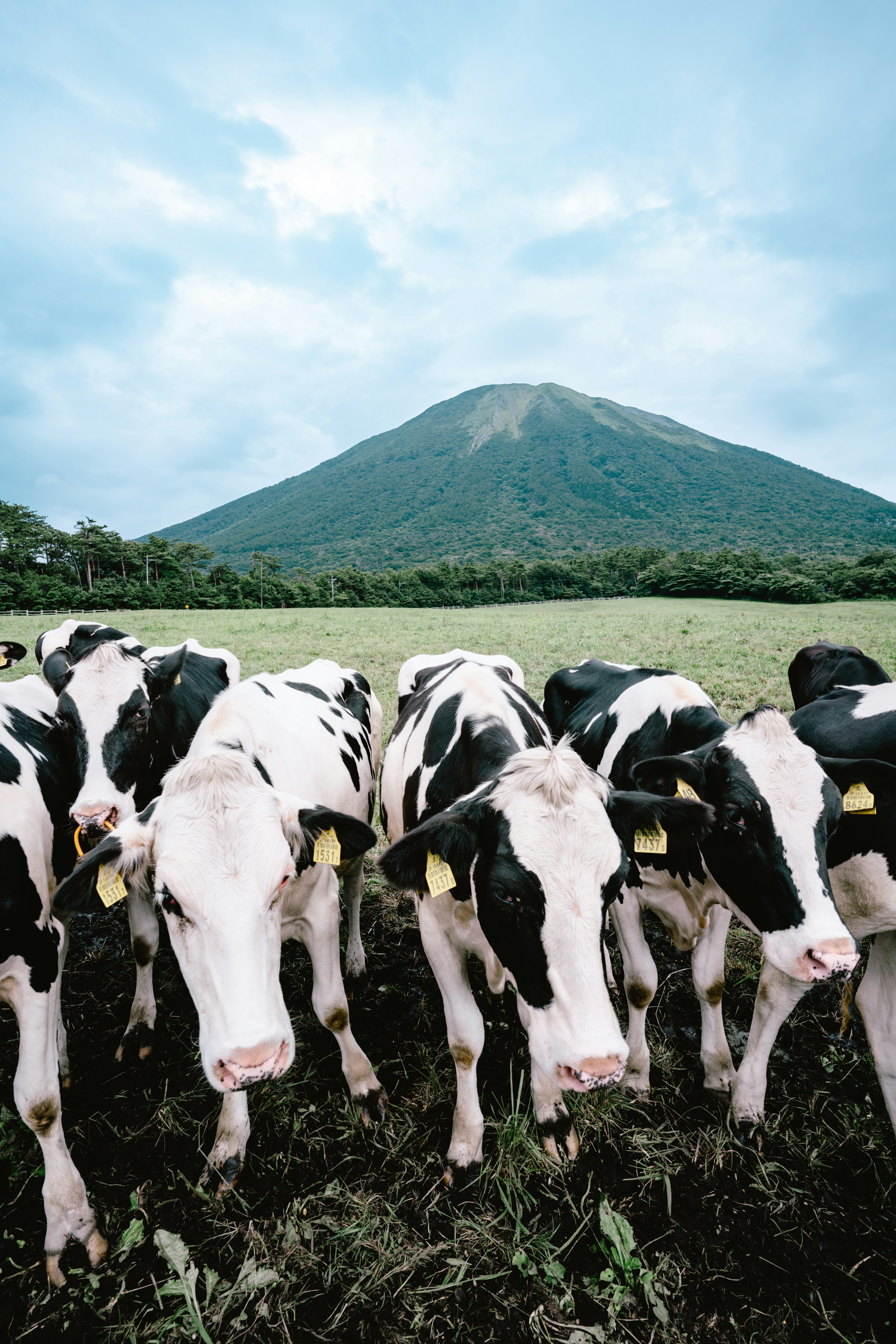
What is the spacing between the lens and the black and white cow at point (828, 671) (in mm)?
5926

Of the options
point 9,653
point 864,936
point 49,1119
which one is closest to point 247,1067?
point 49,1119

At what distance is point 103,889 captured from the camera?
231 centimetres

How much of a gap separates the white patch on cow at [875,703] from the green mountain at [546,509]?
122m

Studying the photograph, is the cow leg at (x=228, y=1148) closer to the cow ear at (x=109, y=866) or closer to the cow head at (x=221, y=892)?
the cow head at (x=221, y=892)

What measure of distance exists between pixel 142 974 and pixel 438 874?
8.20 feet

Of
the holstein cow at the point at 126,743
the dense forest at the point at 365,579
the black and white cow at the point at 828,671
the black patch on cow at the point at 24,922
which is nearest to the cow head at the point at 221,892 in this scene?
the black patch on cow at the point at 24,922

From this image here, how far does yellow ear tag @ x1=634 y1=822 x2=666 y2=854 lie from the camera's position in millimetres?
2498

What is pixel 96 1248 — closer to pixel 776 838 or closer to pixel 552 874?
pixel 552 874

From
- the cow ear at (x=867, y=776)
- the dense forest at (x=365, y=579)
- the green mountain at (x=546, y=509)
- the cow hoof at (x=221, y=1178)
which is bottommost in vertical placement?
the cow hoof at (x=221, y=1178)

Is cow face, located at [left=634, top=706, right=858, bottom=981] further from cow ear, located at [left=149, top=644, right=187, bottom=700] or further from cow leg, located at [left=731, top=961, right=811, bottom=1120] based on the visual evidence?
cow ear, located at [left=149, top=644, right=187, bottom=700]

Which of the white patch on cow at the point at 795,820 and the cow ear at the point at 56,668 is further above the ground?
the cow ear at the point at 56,668

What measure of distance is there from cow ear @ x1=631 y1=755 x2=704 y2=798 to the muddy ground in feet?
5.20

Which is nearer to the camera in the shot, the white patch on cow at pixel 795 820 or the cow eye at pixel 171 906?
the cow eye at pixel 171 906

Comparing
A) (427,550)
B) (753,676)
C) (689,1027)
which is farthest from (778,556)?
(689,1027)
